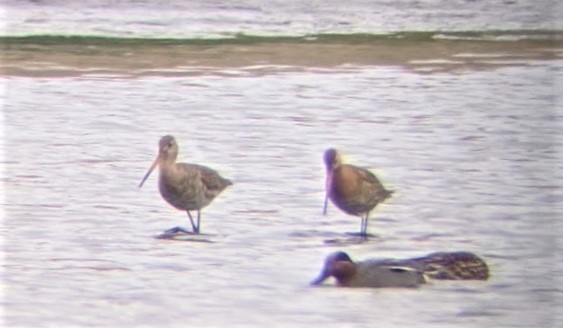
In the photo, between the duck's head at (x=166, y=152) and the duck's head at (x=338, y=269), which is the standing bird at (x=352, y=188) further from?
the duck's head at (x=166, y=152)

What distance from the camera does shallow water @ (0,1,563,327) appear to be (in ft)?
10.5

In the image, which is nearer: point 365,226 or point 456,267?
point 456,267

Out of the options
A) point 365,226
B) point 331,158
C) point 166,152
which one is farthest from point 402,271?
point 166,152

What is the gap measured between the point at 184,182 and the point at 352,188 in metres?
0.38

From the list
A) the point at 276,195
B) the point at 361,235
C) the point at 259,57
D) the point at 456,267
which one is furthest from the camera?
the point at 259,57

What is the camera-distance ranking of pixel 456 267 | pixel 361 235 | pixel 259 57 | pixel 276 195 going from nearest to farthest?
1. pixel 456 267
2. pixel 361 235
3. pixel 276 195
4. pixel 259 57

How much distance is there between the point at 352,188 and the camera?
3.49 meters

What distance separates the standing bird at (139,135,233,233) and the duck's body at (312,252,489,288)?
39cm

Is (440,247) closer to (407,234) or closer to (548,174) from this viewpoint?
(407,234)

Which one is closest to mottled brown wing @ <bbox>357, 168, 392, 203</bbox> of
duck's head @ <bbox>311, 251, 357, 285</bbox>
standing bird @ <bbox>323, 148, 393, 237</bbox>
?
standing bird @ <bbox>323, 148, 393, 237</bbox>

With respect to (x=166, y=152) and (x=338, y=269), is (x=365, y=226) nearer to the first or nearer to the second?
(x=338, y=269)

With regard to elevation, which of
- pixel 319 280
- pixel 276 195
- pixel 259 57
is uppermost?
pixel 259 57

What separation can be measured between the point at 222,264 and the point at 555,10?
0.92 m

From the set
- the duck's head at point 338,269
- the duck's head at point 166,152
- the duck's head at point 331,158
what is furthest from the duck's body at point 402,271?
the duck's head at point 166,152
